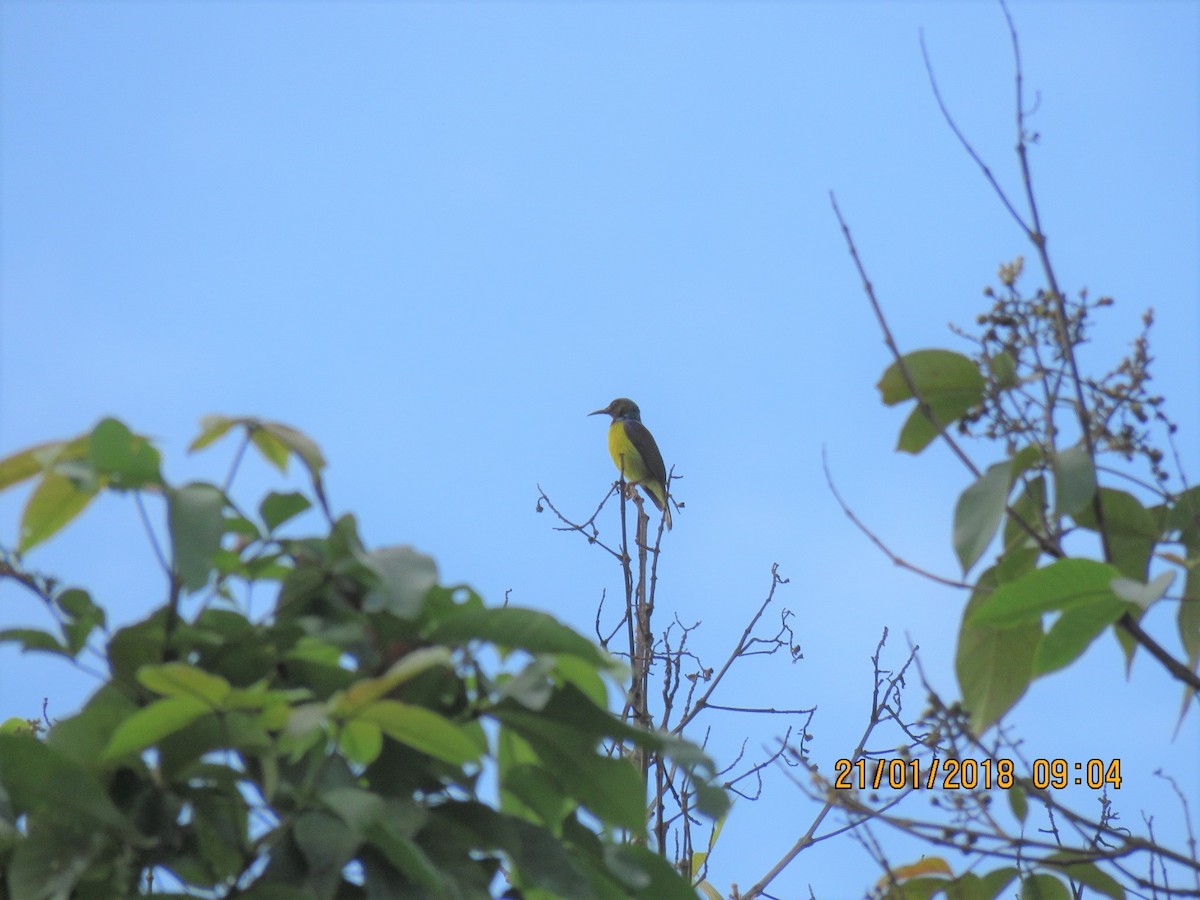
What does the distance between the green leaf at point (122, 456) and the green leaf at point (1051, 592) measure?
865 millimetres

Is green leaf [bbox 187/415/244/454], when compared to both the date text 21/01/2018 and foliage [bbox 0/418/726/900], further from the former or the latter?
the date text 21/01/2018

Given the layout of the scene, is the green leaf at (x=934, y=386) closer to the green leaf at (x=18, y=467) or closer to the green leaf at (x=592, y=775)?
the green leaf at (x=592, y=775)

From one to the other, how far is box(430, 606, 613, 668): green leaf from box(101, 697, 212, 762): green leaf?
270 millimetres

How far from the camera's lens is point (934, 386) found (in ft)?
5.30

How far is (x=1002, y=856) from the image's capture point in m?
1.54

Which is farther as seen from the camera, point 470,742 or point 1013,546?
point 1013,546

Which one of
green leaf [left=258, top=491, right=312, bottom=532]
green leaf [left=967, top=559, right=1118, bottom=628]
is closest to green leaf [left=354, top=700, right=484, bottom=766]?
green leaf [left=258, top=491, right=312, bottom=532]

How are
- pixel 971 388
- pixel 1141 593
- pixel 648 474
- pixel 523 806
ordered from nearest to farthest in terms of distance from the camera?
pixel 1141 593
pixel 523 806
pixel 971 388
pixel 648 474

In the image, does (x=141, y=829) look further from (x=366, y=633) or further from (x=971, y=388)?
(x=971, y=388)

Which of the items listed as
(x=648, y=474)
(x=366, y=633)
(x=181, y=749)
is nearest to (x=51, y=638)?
(x=181, y=749)

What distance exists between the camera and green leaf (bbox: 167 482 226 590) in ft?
3.84

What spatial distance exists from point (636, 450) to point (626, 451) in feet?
0.32

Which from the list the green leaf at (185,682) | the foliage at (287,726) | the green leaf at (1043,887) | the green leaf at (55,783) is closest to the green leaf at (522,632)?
the foliage at (287,726)

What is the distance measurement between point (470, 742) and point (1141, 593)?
0.65 m
